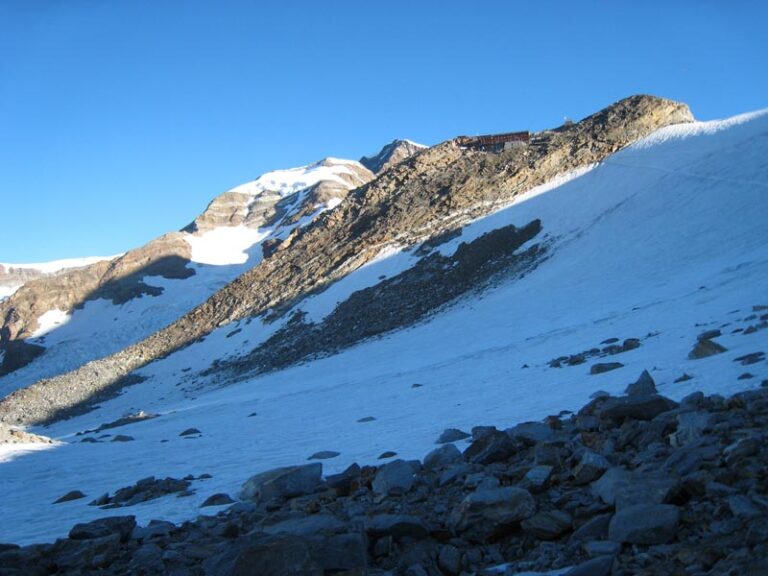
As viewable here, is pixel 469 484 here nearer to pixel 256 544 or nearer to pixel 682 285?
pixel 256 544

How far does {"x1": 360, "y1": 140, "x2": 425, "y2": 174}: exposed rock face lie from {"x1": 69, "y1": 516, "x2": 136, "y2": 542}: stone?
140m

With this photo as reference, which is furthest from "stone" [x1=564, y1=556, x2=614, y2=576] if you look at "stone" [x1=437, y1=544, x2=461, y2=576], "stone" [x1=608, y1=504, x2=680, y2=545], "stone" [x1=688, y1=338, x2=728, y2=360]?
"stone" [x1=688, y1=338, x2=728, y2=360]

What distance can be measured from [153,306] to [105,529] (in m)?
79.5

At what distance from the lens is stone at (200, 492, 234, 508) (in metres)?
8.88

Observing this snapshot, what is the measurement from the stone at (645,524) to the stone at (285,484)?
4536 millimetres

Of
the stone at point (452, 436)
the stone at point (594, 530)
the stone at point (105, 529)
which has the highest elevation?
the stone at point (105, 529)

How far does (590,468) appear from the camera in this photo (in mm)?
6441

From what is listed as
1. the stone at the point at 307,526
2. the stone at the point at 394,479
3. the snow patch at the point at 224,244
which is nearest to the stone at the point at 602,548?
the stone at the point at 307,526

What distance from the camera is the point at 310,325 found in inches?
1539

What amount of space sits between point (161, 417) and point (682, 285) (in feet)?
67.8

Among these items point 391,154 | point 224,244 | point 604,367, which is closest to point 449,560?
point 604,367

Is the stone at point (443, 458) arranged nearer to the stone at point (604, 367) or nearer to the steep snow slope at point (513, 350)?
the steep snow slope at point (513, 350)

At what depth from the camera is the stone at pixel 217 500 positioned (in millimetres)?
8883

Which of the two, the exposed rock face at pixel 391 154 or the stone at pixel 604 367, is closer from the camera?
the stone at pixel 604 367
